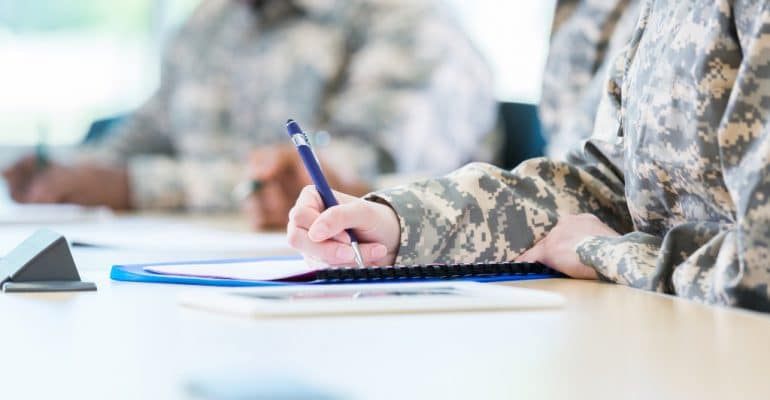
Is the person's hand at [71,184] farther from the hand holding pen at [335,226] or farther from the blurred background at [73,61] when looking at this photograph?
the hand holding pen at [335,226]

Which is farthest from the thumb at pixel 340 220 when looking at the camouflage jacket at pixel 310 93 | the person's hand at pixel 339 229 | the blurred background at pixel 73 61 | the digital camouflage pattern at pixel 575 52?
the blurred background at pixel 73 61

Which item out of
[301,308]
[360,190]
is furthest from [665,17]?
[360,190]

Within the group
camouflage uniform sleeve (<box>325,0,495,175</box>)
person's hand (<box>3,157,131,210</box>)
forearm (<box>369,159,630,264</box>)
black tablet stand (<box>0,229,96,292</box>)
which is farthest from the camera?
person's hand (<box>3,157,131,210</box>)

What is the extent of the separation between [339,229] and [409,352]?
37cm

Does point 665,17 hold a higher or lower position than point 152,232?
higher

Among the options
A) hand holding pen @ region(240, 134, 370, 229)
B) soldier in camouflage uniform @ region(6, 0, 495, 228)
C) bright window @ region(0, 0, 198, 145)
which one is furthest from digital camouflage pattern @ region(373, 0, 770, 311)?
bright window @ region(0, 0, 198, 145)

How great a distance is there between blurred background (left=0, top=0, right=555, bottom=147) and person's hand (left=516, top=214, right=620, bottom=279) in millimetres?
3085

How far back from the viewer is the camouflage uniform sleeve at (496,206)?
917mm

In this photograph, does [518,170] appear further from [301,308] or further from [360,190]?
[360,190]

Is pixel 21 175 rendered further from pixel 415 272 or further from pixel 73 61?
pixel 415 272

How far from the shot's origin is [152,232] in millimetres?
1779

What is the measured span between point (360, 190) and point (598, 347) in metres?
1.74

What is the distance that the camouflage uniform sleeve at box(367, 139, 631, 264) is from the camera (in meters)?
0.92

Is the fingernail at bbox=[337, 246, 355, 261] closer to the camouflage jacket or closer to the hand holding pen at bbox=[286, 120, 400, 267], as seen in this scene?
the hand holding pen at bbox=[286, 120, 400, 267]
